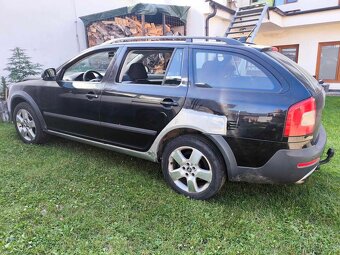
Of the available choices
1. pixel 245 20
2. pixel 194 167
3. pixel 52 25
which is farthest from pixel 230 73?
pixel 52 25

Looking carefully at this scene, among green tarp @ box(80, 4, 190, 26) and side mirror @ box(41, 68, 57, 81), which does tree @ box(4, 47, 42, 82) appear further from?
side mirror @ box(41, 68, 57, 81)

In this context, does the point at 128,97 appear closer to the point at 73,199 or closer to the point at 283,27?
the point at 73,199

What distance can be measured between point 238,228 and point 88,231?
1291 mm

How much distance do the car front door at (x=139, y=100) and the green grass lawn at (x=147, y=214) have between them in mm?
530

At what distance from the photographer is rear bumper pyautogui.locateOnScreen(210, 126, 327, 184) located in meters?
2.38

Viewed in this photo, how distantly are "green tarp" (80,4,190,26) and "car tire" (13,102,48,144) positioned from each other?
4240 millimetres

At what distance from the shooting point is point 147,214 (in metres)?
2.61

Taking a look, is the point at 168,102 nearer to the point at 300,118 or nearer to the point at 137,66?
the point at 137,66

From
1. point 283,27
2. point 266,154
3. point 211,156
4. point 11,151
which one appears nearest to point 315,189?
point 266,154

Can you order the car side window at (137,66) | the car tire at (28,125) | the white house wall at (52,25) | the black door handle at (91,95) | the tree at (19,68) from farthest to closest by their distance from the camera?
the white house wall at (52,25) < the tree at (19,68) < the car tire at (28,125) < the black door handle at (91,95) < the car side window at (137,66)

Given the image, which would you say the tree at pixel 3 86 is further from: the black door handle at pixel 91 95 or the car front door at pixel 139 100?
the car front door at pixel 139 100

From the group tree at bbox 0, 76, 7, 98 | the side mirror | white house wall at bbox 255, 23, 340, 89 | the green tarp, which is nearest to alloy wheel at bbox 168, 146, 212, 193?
the side mirror

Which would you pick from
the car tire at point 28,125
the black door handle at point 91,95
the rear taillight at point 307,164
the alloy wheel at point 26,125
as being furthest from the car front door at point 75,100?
the rear taillight at point 307,164

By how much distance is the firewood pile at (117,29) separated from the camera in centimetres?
862
